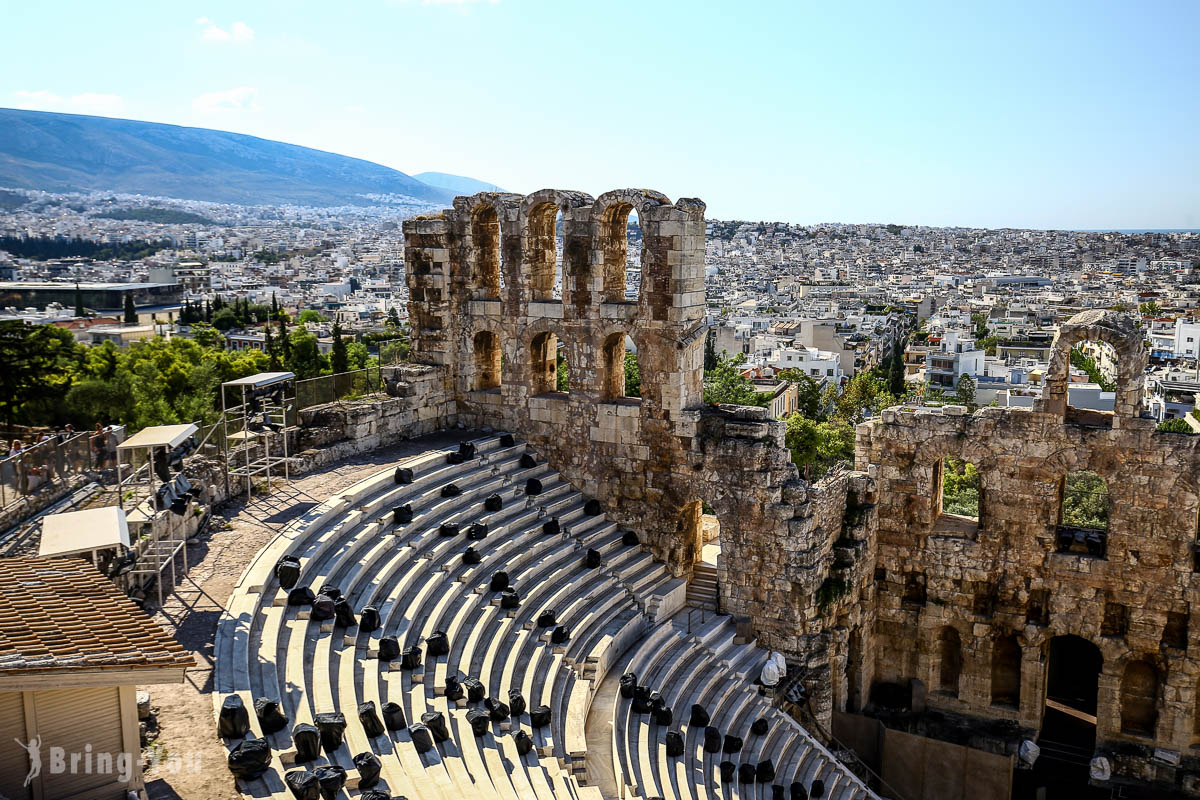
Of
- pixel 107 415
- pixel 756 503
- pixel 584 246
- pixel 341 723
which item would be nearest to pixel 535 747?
pixel 341 723

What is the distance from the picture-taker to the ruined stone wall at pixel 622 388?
23016 millimetres

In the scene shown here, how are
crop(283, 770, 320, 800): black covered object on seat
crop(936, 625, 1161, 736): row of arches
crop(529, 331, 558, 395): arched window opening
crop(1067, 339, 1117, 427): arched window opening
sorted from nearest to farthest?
crop(283, 770, 320, 800): black covered object on seat → crop(1067, 339, 1117, 427): arched window opening → crop(936, 625, 1161, 736): row of arches → crop(529, 331, 558, 395): arched window opening

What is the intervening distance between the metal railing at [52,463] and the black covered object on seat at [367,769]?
8900mm

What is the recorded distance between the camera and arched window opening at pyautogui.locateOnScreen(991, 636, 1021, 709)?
965 inches

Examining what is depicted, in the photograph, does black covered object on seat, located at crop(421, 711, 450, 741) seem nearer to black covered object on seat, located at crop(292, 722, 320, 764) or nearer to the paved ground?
black covered object on seat, located at crop(292, 722, 320, 764)

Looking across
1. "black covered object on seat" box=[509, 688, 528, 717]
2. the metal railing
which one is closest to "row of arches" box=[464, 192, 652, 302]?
the metal railing

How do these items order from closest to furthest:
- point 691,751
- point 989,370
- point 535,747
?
point 535,747 < point 691,751 < point 989,370

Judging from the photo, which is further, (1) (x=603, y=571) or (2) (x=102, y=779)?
(1) (x=603, y=571)

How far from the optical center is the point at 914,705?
25125mm

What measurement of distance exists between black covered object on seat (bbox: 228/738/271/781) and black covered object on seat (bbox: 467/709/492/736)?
3.91m

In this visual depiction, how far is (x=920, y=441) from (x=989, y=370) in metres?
57.8

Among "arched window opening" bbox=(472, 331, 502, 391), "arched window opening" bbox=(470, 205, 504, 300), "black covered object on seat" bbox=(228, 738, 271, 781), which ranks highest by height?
"arched window opening" bbox=(470, 205, 504, 300)

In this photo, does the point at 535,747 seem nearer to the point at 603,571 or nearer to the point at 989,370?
the point at 603,571

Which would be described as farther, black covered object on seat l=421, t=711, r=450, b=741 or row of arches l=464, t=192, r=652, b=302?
row of arches l=464, t=192, r=652, b=302
